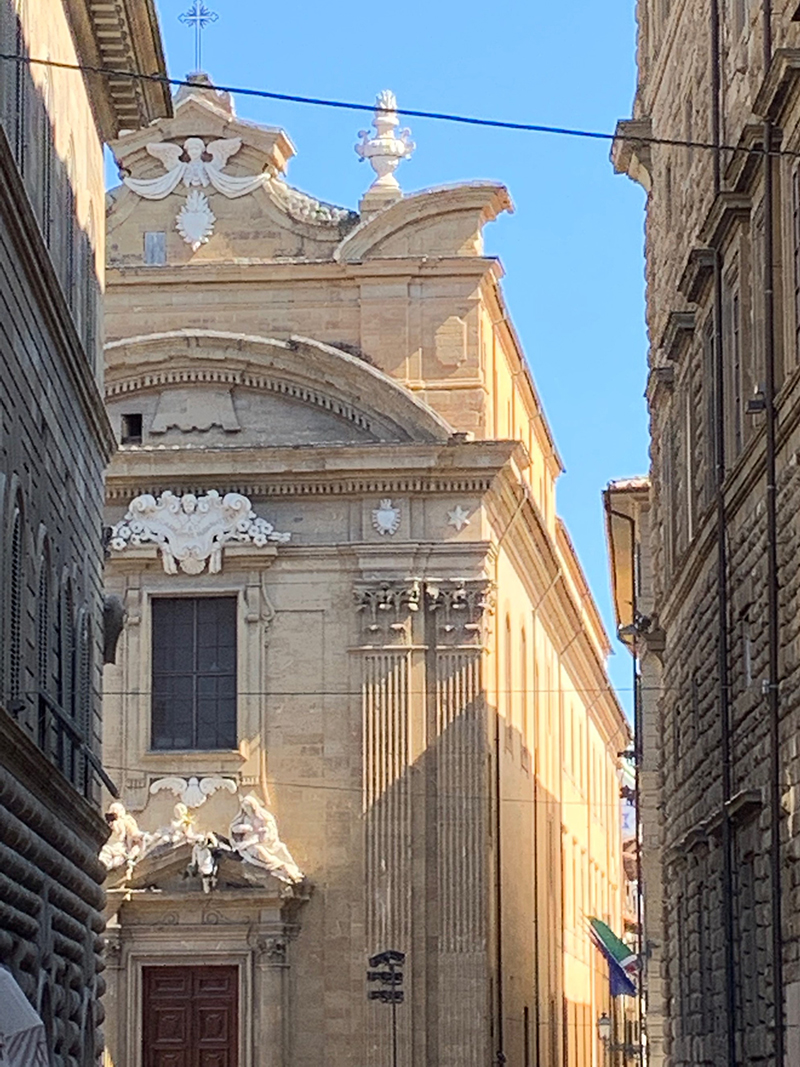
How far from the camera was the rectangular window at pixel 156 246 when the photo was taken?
4388 centimetres

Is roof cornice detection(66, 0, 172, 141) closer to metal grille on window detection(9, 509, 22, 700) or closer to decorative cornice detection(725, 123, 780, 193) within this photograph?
decorative cornice detection(725, 123, 780, 193)

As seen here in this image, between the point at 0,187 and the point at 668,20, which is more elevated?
the point at 668,20

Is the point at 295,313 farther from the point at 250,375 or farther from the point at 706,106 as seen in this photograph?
the point at 706,106

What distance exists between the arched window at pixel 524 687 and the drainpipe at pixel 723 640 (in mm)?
19916

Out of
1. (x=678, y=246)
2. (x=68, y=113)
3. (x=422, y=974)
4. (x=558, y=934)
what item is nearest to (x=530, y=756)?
(x=558, y=934)

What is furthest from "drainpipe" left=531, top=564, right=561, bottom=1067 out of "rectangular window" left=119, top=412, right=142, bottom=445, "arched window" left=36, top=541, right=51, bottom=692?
"arched window" left=36, top=541, right=51, bottom=692

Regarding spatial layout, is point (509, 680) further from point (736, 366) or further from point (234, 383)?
point (736, 366)

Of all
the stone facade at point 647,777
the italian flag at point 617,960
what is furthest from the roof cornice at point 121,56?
the italian flag at point 617,960

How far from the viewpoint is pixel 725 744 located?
89.4 feet

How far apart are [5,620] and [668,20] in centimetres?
1893

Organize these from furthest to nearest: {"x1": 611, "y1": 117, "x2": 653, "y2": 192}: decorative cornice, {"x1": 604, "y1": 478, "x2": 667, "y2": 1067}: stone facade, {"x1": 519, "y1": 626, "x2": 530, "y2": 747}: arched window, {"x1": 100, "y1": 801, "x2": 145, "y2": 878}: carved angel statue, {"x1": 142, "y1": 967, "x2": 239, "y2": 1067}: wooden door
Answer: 1. {"x1": 519, "y1": 626, "x2": 530, "y2": 747}: arched window
2. {"x1": 604, "y1": 478, "x2": 667, "y2": 1067}: stone facade
3. {"x1": 142, "y1": 967, "x2": 239, "y2": 1067}: wooden door
4. {"x1": 100, "y1": 801, "x2": 145, "y2": 878}: carved angel statue
5. {"x1": 611, "y1": 117, "x2": 653, "y2": 192}: decorative cornice

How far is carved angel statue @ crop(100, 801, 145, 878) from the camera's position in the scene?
4072 cm

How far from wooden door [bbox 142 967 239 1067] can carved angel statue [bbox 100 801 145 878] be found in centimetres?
175

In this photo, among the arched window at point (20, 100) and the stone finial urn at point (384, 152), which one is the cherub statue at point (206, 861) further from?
the arched window at point (20, 100)
